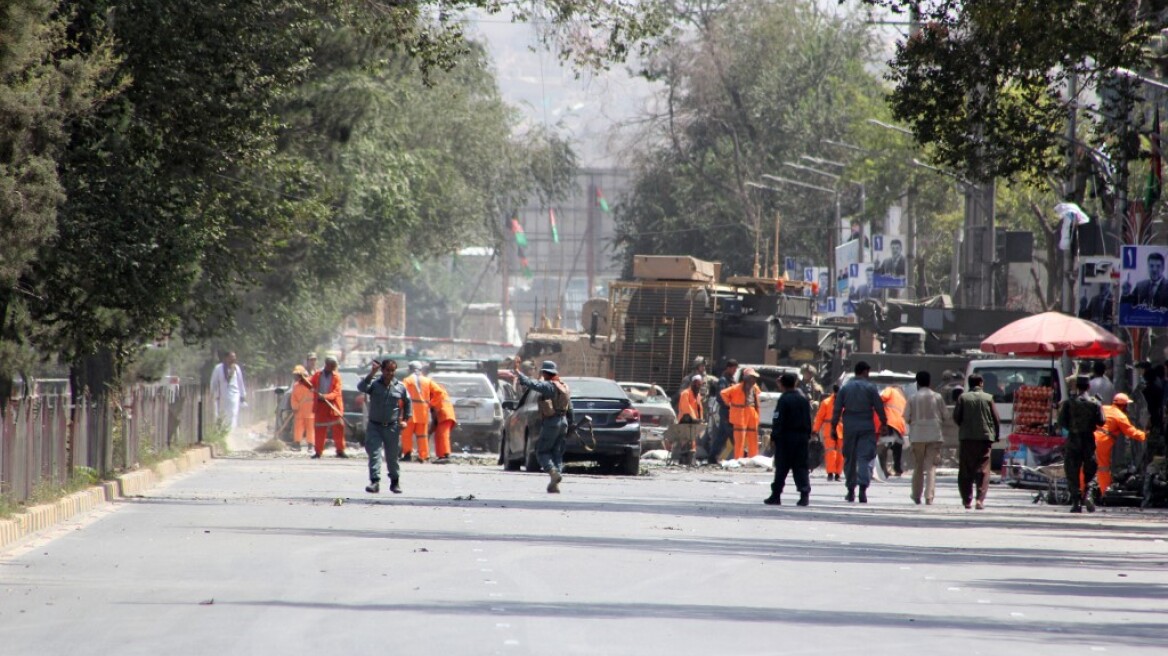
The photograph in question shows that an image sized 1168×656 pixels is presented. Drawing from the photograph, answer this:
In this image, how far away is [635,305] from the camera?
1737 inches

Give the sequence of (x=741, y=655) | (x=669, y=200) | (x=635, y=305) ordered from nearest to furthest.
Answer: (x=741, y=655) < (x=635, y=305) < (x=669, y=200)

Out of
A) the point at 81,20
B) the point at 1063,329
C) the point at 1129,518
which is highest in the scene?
the point at 81,20

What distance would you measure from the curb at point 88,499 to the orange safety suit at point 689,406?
325 inches

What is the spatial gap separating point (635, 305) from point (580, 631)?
111ft

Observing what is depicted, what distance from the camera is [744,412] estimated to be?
33.4 m

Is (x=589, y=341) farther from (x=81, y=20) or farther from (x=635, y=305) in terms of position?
(x=81, y=20)

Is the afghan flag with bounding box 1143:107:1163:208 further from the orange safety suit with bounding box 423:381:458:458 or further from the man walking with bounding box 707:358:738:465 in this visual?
the orange safety suit with bounding box 423:381:458:458

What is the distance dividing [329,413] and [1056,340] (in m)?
12.6

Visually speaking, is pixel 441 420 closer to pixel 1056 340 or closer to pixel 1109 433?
pixel 1056 340

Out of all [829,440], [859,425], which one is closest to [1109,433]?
[859,425]

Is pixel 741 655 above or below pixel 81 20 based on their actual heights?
below

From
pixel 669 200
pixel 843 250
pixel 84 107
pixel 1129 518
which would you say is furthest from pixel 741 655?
pixel 669 200

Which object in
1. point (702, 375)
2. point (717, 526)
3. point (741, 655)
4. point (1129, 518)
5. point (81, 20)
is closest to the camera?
point (741, 655)

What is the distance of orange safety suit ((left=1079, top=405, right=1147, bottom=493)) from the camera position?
24.1 metres
